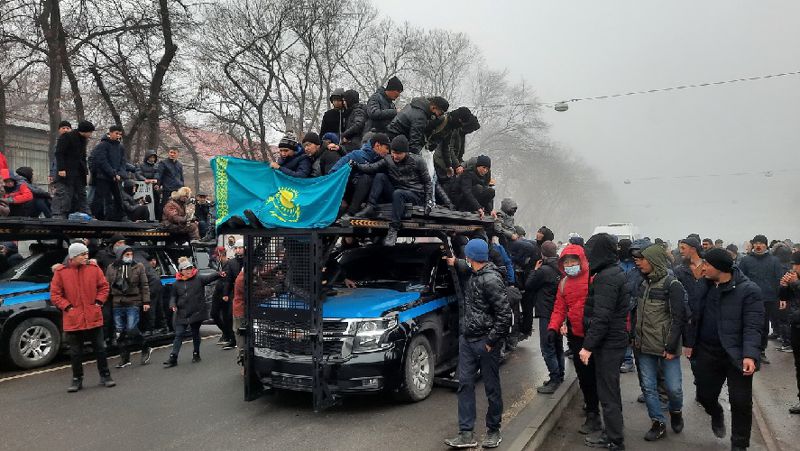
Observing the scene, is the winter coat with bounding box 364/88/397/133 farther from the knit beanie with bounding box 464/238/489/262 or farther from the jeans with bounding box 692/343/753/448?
the jeans with bounding box 692/343/753/448

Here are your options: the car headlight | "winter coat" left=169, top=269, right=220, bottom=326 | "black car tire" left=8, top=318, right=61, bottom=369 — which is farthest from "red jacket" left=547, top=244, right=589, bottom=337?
"black car tire" left=8, top=318, right=61, bottom=369

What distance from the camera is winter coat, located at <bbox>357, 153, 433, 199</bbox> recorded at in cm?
675

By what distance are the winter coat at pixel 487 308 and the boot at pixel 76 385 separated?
5587mm

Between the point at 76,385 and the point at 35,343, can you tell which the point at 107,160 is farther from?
the point at 76,385

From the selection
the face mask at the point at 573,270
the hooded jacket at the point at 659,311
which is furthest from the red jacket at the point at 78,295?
the hooded jacket at the point at 659,311

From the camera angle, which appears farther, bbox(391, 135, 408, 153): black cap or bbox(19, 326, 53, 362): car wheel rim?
bbox(19, 326, 53, 362): car wheel rim

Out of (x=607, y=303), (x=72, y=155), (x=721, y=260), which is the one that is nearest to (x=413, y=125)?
(x=607, y=303)

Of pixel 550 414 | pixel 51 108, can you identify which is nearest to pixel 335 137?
pixel 550 414

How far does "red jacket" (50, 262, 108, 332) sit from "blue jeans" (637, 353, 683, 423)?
6869mm

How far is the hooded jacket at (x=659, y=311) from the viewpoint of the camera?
16.8 ft

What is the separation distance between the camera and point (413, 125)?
318 inches

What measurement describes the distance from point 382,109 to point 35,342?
6603 millimetres

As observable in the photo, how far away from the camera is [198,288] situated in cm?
882

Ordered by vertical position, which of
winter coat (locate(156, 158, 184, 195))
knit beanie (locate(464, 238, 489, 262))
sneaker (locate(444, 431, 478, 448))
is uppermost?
winter coat (locate(156, 158, 184, 195))
